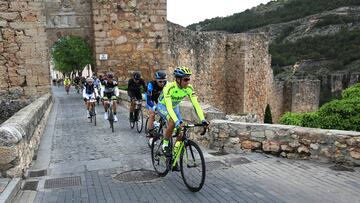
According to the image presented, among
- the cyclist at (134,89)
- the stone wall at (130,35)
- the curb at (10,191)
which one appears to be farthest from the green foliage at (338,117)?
the stone wall at (130,35)

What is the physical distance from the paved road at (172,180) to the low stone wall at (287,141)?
20 cm

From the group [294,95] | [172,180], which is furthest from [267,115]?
[172,180]

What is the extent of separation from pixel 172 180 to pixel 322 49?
6558 cm

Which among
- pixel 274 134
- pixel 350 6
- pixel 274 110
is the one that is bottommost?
pixel 274 110

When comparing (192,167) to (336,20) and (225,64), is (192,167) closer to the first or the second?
(225,64)

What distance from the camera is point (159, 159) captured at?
574cm

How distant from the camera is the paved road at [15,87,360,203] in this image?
4738 millimetres

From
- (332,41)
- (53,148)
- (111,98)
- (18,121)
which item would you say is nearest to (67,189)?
(18,121)

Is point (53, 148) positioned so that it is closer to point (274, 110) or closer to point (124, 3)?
point (124, 3)

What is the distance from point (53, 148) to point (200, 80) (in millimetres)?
13204

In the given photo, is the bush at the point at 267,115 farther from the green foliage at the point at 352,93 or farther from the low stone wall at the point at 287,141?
the low stone wall at the point at 287,141

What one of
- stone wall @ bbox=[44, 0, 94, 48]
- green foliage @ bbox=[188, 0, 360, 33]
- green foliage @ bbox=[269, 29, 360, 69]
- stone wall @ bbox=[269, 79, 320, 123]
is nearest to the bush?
stone wall @ bbox=[269, 79, 320, 123]

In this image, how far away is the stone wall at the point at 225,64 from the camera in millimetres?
19145

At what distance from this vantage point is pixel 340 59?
61219 mm
